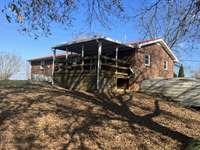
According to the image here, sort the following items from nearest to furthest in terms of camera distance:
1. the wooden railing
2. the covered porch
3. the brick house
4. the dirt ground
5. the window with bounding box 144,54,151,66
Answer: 1. the dirt ground
2. the covered porch
3. the brick house
4. the wooden railing
5. the window with bounding box 144,54,151,66

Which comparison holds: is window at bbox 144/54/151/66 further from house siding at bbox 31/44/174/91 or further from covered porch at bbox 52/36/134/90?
covered porch at bbox 52/36/134/90

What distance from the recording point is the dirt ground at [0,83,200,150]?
9.73 m

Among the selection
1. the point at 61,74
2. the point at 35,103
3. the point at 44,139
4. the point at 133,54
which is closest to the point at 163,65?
the point at 133,54

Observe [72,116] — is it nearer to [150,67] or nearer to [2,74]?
[150,67]

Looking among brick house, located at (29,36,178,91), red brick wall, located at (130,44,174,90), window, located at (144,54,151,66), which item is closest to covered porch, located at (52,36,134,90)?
brick house, located at (29,36,178,91)

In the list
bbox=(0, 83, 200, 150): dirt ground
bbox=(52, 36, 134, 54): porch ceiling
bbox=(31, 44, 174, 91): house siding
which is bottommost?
bbox=(0, 83, 200, 150): dirt ground

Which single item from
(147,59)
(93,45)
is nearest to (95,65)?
(93,45)

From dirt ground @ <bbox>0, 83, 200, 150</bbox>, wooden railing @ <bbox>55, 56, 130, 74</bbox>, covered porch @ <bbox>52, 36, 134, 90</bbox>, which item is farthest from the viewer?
wooden railing @ <bbox>55, 56, 130, 74</bbox>

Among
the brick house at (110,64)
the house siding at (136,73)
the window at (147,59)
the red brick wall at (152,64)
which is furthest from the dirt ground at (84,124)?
the window at (147,59)

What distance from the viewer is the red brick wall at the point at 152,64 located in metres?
24.0

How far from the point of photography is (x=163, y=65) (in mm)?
27562

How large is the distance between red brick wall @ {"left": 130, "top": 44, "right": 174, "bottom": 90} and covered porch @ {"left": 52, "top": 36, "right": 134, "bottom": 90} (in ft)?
2.49

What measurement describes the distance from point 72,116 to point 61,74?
11784 millimetres

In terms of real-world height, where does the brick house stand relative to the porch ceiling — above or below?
below
